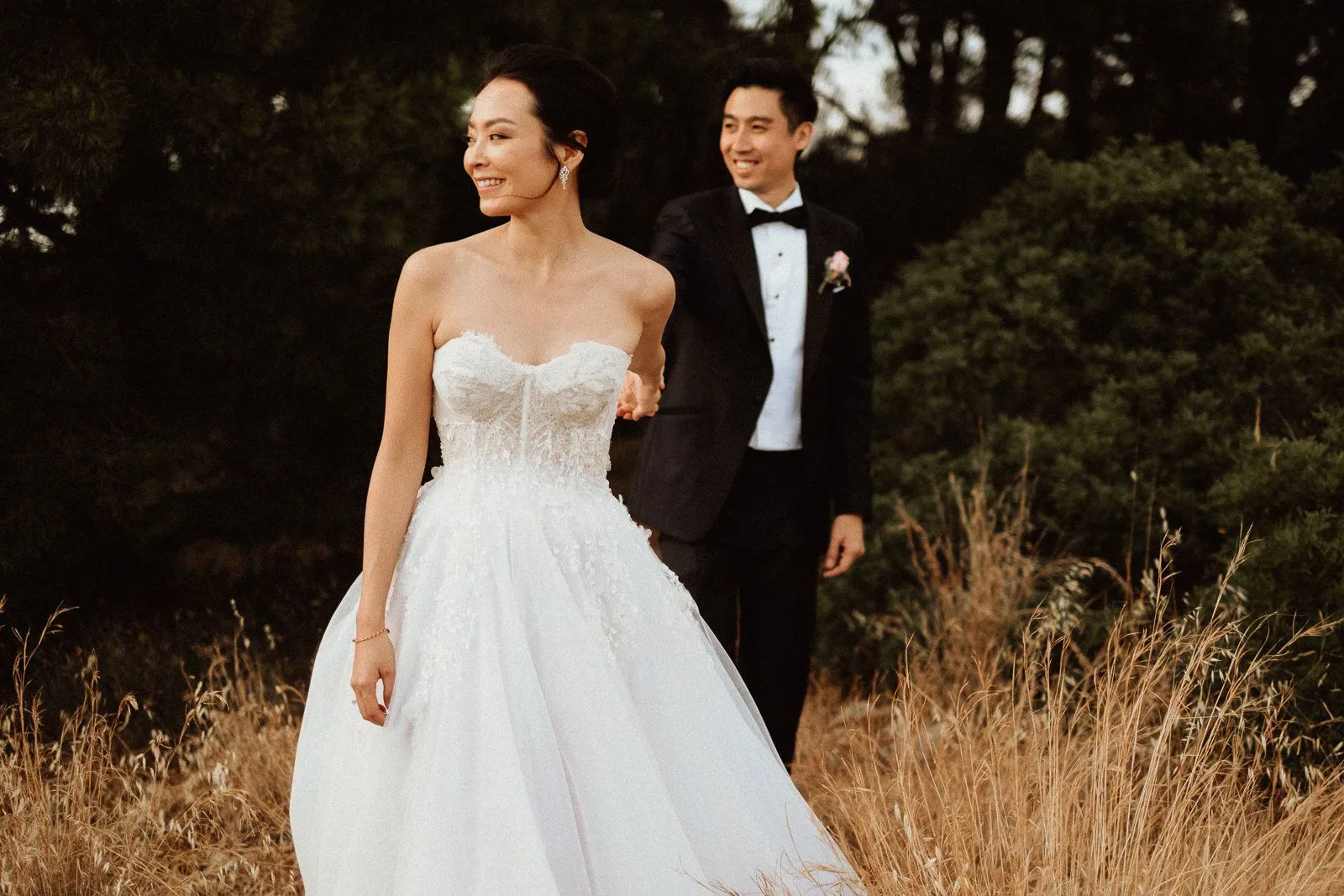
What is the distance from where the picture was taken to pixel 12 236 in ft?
14.5

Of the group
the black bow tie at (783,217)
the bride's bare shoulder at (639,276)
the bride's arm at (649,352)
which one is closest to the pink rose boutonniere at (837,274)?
the black bow tie at (783,217)

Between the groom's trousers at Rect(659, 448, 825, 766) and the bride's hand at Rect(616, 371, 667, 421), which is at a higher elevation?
the bride's hand at Rect(616, 371, 667, 421)

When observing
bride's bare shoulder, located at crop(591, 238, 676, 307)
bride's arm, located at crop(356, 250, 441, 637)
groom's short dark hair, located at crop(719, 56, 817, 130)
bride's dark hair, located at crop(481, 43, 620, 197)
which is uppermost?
groom's short dark hair, located at crop(719, 56, 817, 130)

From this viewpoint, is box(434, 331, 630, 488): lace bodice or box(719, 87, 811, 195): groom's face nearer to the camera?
box(434, 331, 630, 488): lace bodice

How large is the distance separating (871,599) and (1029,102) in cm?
576

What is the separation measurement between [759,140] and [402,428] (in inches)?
74.3

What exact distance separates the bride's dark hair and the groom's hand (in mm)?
1542

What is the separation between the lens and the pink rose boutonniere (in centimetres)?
381

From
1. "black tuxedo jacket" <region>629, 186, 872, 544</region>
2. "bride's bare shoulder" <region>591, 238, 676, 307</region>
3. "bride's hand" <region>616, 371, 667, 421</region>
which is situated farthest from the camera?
"black tuxedo jacket" <region>629, 186, 872, 544</region>

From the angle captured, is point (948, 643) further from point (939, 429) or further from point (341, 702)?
point (341, 702)

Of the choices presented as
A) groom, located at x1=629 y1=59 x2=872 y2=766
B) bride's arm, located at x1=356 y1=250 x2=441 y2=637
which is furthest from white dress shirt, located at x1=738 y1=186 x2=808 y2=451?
bride's arm, located at x1=356 y1=250 x2=441 y2=637

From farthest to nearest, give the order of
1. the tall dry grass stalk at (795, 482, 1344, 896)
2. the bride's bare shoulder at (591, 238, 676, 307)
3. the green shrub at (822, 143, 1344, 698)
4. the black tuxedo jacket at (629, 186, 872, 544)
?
the green shrub at (822, 143, 1344, 698) < the black tuxedo jacket at (629, 186, 872, 544) < the bride's bare shoulder at (591, 238, 676, 307) < the tall dry grass stalk at (795, 482, 1344, 896)

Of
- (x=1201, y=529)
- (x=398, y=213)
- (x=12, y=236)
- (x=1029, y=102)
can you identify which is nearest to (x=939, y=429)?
(x=1201, y=529)

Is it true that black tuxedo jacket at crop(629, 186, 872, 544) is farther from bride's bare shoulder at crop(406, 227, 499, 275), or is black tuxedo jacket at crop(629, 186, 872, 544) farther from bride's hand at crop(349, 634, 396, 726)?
bride's hand at crop(349, 634, 396, 726)
